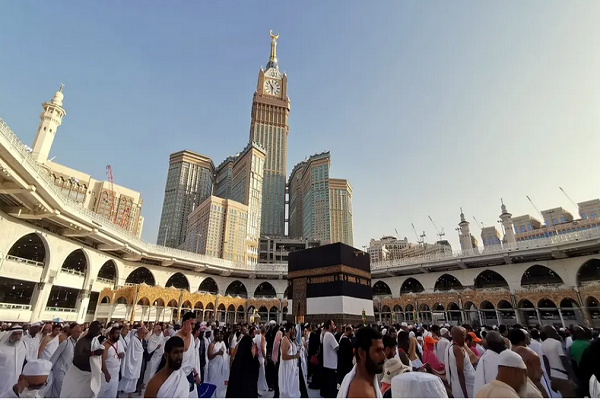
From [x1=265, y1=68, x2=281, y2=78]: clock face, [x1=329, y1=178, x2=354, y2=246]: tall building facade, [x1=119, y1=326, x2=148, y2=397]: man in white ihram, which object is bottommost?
[x1=119, y1=326, x2=148, y2=397]: man in white ihram

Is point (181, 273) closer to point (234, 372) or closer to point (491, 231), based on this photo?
point (234, 372)

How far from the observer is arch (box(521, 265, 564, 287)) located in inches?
965

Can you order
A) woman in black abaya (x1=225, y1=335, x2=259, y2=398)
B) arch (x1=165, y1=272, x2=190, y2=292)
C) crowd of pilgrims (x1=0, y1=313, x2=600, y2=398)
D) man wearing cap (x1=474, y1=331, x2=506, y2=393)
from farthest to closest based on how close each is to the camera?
arch (x1=165, y1=272, x2=190, y2=292), woman in black abaya (x1=225, y1=335, x2=259, y2=398), man wearing cap (x1=474, y1=331, x2=506, y2=393), crowd of pilgrims (x1=0, y1=313, x2=600, y2=398)

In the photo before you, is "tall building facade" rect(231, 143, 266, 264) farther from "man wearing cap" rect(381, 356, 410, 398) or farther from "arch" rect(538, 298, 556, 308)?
"man wearing cap" rect(381, 356, 410, 398)

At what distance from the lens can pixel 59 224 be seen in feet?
56.2

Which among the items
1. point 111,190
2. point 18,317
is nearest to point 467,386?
point 18,317

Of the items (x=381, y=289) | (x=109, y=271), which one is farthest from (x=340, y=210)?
(x=109, y=271)

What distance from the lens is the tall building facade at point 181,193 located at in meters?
75.5

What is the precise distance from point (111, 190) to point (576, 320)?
55222 millimetres

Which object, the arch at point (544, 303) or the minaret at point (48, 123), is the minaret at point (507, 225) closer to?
the arch at point (544, 303)

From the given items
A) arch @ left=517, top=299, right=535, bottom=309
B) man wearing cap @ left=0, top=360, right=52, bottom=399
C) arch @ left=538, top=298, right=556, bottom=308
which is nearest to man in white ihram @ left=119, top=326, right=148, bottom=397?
man wearing cap @ left=0, top=360, right=52, bottom=399

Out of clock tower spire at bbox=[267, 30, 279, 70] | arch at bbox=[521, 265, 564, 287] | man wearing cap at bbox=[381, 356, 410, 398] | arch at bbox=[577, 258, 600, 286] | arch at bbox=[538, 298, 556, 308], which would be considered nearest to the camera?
man wearing cap at bbox=[381, 356, 410, 398]

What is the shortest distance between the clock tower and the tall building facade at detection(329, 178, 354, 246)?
13.1m

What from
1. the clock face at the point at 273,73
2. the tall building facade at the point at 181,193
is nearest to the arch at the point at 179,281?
the tall building facade at the point at 181,193
